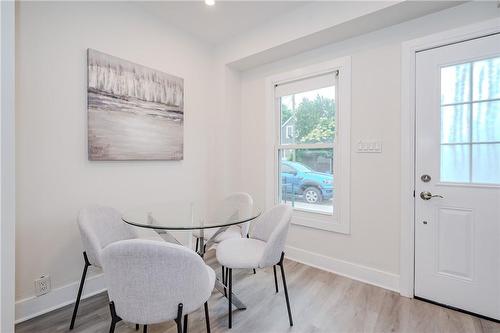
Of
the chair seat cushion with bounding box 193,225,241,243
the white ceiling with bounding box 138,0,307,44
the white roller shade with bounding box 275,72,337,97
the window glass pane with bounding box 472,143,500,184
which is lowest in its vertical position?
the chair seat cushion with bounding box 193,225,241,243

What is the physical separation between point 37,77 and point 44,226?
1.13m

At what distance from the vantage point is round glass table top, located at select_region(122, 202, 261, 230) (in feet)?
5.20

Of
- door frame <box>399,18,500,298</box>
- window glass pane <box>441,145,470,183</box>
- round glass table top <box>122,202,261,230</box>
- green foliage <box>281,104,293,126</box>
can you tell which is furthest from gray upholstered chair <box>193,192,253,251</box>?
window glass pane <box>441,145,470,183</box>

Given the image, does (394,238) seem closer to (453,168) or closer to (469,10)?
(453,168)

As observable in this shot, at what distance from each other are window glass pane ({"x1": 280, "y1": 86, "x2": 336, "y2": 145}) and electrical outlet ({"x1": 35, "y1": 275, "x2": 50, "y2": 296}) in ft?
8.54

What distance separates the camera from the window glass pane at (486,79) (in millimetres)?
1785

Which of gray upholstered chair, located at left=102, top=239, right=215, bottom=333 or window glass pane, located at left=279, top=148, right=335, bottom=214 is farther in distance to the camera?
window glass pane, located at left=279, top=148, right=335, bottom=214

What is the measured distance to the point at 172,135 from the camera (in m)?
2.71

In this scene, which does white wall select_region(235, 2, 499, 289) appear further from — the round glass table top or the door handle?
the round glass table top

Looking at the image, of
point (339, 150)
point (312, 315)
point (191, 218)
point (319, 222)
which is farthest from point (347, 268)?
point (191, 218)

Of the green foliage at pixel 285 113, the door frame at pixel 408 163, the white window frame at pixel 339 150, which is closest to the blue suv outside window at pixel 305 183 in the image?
the white window frame at pixel 339 150

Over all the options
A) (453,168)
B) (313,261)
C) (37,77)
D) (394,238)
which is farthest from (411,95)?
(37,77)

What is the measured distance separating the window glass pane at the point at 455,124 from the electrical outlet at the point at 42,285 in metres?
3.34

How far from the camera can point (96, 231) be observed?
6.03 ft
